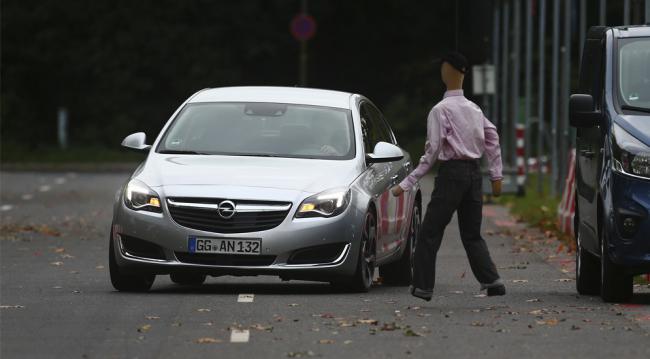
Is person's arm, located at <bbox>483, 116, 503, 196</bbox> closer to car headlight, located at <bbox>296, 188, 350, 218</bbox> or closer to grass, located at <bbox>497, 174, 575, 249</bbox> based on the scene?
car headlight, located at <bbox>296, 188, 350, 218</bbox>

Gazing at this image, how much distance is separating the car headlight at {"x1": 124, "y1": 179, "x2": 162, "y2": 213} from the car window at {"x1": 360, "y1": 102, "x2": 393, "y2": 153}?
1.86 m

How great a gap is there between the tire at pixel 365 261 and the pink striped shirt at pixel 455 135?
1.18 meters

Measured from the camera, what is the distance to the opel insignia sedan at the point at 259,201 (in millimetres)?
13500

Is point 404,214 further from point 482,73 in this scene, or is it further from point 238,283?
point 482,73

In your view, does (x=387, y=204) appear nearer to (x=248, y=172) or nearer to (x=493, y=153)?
(x=248, y=172)

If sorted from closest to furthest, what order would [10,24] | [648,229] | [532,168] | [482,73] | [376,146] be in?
1. [648,229]
2. [376,146]
3. [482,73]
4. [532,168]
5. [10,24]

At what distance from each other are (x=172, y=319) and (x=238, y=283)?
3392 mm

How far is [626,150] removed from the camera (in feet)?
41.9

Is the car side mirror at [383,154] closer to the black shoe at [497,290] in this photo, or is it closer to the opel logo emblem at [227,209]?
the opel logo emblem at [227,209]

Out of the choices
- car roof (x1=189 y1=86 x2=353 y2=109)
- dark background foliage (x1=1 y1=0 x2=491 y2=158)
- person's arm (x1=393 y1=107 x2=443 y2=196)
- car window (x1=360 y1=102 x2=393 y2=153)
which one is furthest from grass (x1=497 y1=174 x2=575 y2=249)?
dark background foliage (x1=1 y1=0 x2=491 y2=158)

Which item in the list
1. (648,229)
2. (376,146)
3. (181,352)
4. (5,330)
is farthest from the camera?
(376,146)

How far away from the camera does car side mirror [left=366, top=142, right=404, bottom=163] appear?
14477mm

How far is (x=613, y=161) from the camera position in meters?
12.9

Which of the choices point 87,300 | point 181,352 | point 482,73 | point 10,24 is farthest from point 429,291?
point 10,24
